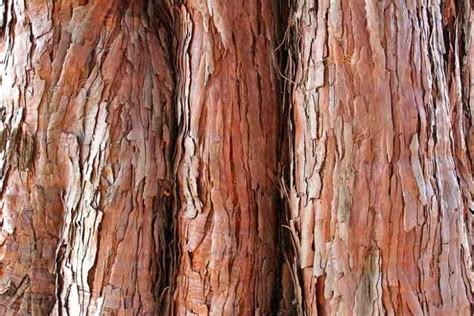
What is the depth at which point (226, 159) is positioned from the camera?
3.14ft

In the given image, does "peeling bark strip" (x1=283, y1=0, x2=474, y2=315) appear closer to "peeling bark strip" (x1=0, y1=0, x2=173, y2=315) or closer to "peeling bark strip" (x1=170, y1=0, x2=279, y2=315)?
"peeling bark strip" (x1=170, y1=0, x2=279, y2=315)

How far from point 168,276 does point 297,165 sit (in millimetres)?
285

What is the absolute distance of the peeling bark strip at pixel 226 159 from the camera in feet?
3.06

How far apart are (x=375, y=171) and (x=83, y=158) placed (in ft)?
1.58

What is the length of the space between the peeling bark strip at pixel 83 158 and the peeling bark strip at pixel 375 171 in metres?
0.25

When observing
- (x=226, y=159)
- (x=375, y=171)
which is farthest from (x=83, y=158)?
(x=375, y=171)

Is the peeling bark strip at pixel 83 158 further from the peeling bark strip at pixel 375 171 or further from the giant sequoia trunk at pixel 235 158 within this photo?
the peeling bark strip at pixel 375 171

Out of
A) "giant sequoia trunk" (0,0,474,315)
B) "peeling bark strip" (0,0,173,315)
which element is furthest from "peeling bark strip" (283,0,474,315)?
"peeling bark strip" (0,0,173,315)

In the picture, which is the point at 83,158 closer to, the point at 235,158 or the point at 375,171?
the point at 235,158

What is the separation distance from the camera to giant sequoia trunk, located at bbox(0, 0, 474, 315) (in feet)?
2.87

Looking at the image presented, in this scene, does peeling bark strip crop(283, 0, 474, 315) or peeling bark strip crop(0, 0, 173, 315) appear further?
peeling bark strip crop(0, 0, 173, 315)

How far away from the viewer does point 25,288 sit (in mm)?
1004

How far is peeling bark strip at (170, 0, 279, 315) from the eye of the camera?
0.93m

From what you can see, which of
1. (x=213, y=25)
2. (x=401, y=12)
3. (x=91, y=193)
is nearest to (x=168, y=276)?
(x=91, y=193)
